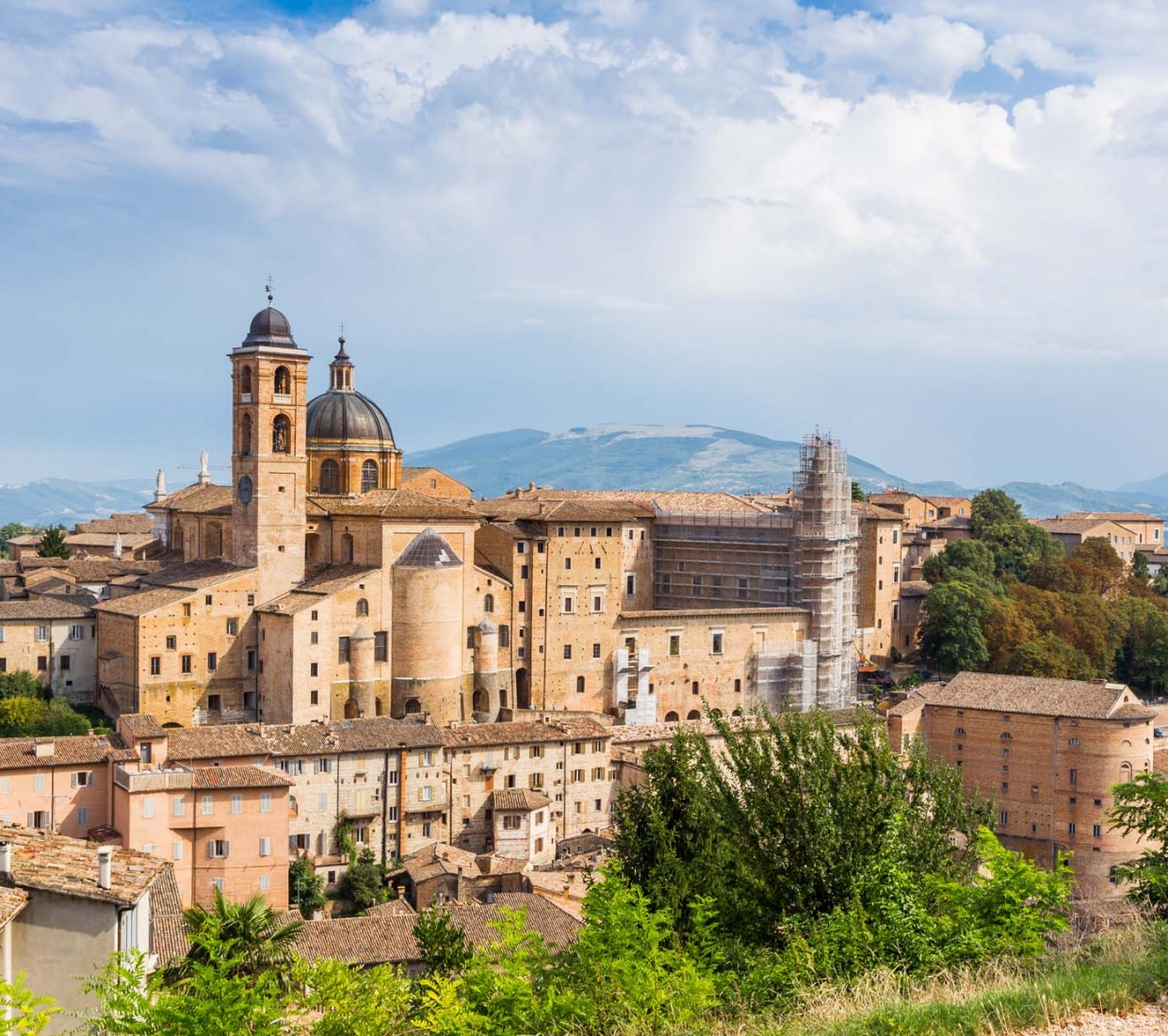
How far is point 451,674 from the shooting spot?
142 ft

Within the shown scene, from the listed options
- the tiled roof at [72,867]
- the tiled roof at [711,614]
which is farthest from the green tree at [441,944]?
the tiled roof at [711,614]

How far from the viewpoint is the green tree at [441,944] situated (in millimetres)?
23094

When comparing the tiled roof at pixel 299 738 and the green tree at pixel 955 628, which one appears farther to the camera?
the green tree at pixel 955 628

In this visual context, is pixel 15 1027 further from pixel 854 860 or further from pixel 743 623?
pixel 743 623

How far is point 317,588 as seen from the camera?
1650 inches

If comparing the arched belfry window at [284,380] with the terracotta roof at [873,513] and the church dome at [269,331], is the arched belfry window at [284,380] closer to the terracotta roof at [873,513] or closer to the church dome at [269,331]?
the church dome at [269,331]

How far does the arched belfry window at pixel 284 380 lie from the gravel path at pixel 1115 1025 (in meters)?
37.7

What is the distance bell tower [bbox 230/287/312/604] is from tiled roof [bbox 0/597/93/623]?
5.05m

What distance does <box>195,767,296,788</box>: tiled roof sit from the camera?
2965 cm

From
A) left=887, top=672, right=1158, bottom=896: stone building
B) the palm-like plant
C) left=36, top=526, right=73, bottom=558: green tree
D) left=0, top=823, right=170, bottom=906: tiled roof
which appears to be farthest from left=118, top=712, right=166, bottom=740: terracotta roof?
left=36, top=526, right=73, bottom=558: green tree

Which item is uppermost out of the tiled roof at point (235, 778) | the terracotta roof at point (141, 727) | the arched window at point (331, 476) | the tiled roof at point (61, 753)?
the arched window at point (331, 476)

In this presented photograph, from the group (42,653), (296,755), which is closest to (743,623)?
(296,755)

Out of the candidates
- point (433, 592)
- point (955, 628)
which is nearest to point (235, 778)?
point (433, 592)

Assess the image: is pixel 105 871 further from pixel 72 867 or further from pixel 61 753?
pixel 61 753
